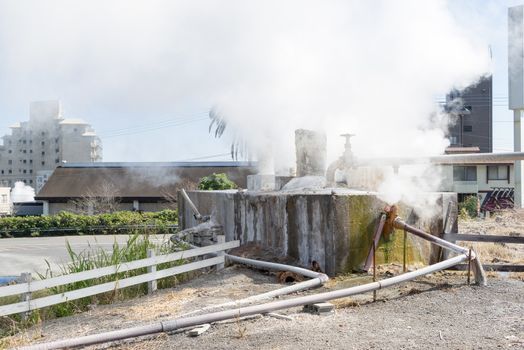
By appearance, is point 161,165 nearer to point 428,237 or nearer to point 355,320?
point 428,237

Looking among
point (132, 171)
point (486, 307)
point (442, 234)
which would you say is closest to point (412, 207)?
point (442, 234)

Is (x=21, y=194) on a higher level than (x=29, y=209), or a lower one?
higher

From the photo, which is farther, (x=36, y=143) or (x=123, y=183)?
(x=36, y=143)

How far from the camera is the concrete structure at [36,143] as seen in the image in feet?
356

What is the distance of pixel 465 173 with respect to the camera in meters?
42.8

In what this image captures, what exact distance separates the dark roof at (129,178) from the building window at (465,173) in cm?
1523

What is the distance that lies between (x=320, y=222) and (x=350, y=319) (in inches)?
106

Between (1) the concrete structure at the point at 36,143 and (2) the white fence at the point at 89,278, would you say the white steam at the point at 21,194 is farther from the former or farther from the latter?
(2) the white fence at the point at 89,278

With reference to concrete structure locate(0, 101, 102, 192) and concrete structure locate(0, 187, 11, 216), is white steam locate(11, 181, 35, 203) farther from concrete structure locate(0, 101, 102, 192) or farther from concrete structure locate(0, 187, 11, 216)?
concrete structure locate(0, 101, 102, 192)

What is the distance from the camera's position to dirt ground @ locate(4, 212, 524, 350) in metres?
5.42

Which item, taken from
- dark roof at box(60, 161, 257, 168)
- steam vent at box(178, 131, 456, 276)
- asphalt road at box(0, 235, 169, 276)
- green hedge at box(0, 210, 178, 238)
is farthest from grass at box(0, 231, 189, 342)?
dark roof at box(60, 161, 257, 168)

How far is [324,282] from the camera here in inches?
299

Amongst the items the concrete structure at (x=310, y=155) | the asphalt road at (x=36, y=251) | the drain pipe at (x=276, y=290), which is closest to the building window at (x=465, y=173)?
the asphalt road at (x=36, y=251)

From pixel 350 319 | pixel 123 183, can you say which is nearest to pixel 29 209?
pixel 123 183
